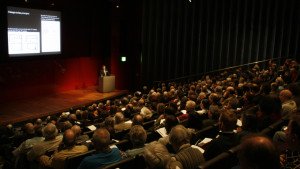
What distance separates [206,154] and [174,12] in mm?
12530

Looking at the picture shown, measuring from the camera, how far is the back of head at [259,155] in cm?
176

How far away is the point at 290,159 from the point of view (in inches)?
96.3

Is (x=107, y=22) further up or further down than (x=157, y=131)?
further up

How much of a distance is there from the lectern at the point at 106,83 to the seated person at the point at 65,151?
9236 mm

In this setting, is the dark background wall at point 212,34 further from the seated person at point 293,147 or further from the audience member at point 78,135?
the seated person at point 293,147

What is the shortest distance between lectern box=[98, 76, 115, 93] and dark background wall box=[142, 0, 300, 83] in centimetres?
230

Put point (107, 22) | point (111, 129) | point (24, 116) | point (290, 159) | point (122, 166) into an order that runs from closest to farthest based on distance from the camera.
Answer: point (290, 159) < point (122, 166) < point (111, 129) < point (24, 116) < point (107, 22)

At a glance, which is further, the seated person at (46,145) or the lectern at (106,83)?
the lectern at (106,83)

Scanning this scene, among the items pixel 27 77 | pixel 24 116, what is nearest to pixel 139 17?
pixel 27 77

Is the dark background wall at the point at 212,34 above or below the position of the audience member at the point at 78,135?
above

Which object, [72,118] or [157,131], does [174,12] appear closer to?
[72,118]

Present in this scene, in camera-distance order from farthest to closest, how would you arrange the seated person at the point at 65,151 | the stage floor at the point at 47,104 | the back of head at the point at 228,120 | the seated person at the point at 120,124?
the stage floor at the point at 47,104 < the seated person at the point at 120,124 < the seated person at the point at 65,151 < the back of head at the point at 228,120

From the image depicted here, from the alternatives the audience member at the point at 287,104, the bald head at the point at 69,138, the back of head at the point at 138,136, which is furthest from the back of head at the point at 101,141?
the audience member at the point at 287,104

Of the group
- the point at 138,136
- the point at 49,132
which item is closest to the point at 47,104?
the point at 49,132
